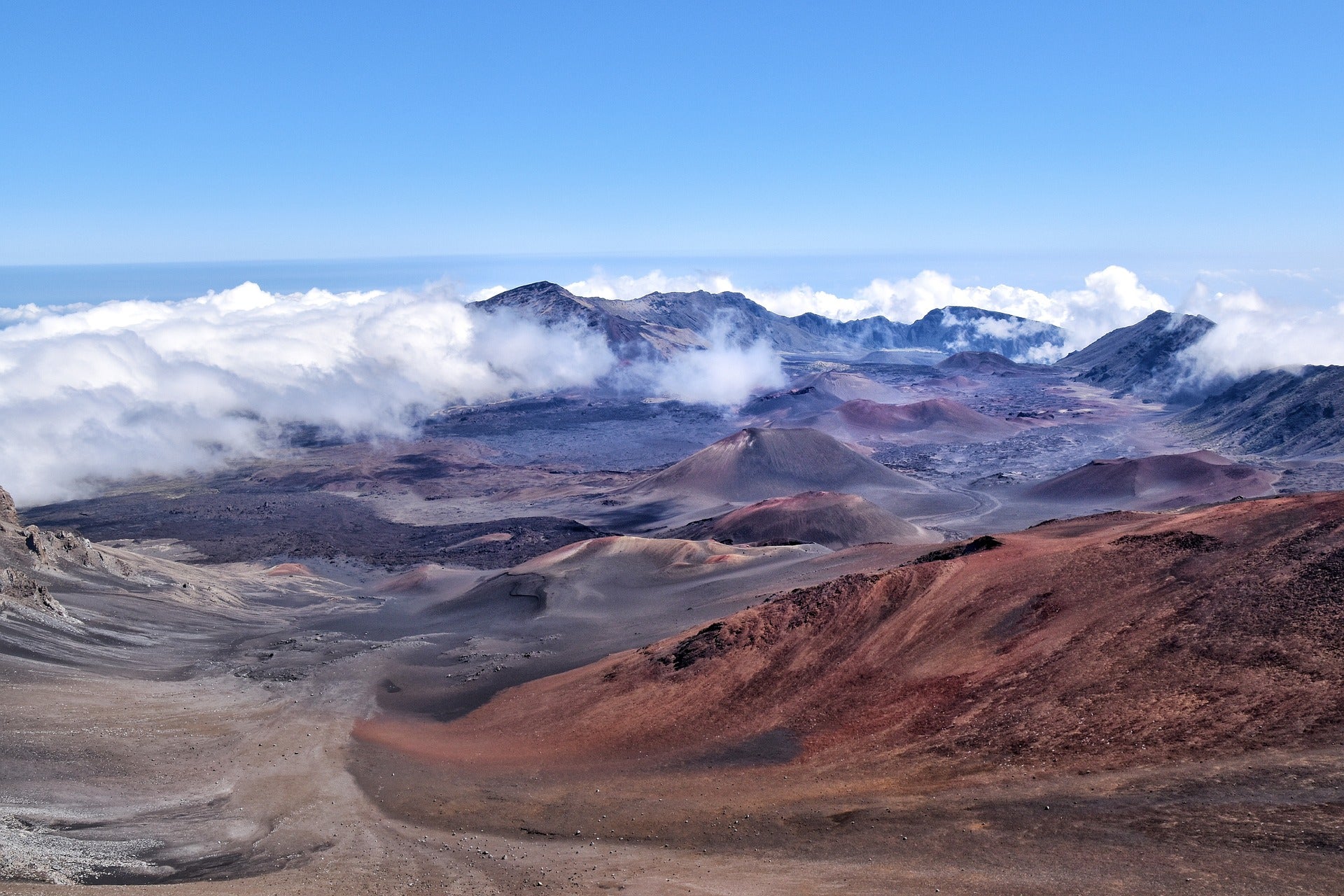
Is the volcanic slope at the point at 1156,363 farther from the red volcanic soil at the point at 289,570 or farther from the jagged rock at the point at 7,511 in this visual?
the jagged rock at the point at 7,511

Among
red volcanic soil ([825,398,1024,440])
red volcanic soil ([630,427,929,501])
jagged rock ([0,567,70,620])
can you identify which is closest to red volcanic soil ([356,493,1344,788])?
jagged rock ([0,567,70,620])

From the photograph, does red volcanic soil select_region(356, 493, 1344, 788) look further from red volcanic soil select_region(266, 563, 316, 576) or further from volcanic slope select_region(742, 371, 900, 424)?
volcanic slope select_region(742, 371, 900, 424)

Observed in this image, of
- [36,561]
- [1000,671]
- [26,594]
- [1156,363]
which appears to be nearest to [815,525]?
[1000,671]

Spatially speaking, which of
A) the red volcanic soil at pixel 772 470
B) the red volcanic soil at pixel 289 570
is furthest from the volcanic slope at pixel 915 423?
the red volcanic soil at pixel 289 570

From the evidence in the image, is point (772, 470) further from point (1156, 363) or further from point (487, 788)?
point (1156, 363)

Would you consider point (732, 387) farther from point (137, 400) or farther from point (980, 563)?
point (980, 563)

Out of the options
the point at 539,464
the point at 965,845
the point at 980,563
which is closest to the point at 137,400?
the point at 539,464
